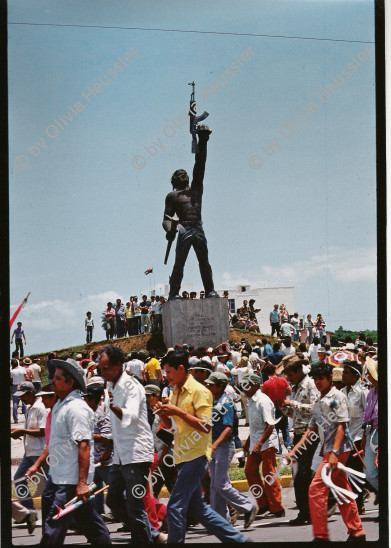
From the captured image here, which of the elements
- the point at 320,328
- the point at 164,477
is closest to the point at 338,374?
the point at 164,477

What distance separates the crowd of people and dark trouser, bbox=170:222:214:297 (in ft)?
38.7

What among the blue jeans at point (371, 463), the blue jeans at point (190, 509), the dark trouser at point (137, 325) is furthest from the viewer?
the dark trouser at point (137, 325)

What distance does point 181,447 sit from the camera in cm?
643

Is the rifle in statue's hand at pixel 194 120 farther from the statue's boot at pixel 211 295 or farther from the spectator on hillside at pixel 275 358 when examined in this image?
the spectator on hillside at pixel 275 358

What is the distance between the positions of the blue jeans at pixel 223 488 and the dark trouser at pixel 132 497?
3.75 ft

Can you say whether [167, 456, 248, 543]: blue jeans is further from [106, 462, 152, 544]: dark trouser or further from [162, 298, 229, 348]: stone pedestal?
[162, 298, 229, 348]: stone pedestal

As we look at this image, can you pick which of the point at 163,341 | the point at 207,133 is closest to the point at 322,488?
the point at 207,133

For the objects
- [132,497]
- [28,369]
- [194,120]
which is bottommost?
[132,497]

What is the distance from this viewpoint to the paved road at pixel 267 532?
7.33m

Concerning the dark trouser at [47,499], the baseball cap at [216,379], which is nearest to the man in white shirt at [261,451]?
the baseball cap at [216,379]

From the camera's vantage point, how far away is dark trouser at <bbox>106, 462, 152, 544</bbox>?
6371 millimetres

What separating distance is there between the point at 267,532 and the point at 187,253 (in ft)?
44.0

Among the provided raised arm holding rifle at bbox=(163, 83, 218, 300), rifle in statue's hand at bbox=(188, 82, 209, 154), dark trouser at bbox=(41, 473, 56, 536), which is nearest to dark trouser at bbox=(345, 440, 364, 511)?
dark trouser at bbox=(41, 473, 56, 536)

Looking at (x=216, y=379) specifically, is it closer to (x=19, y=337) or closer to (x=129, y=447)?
(x=129, y=447)
